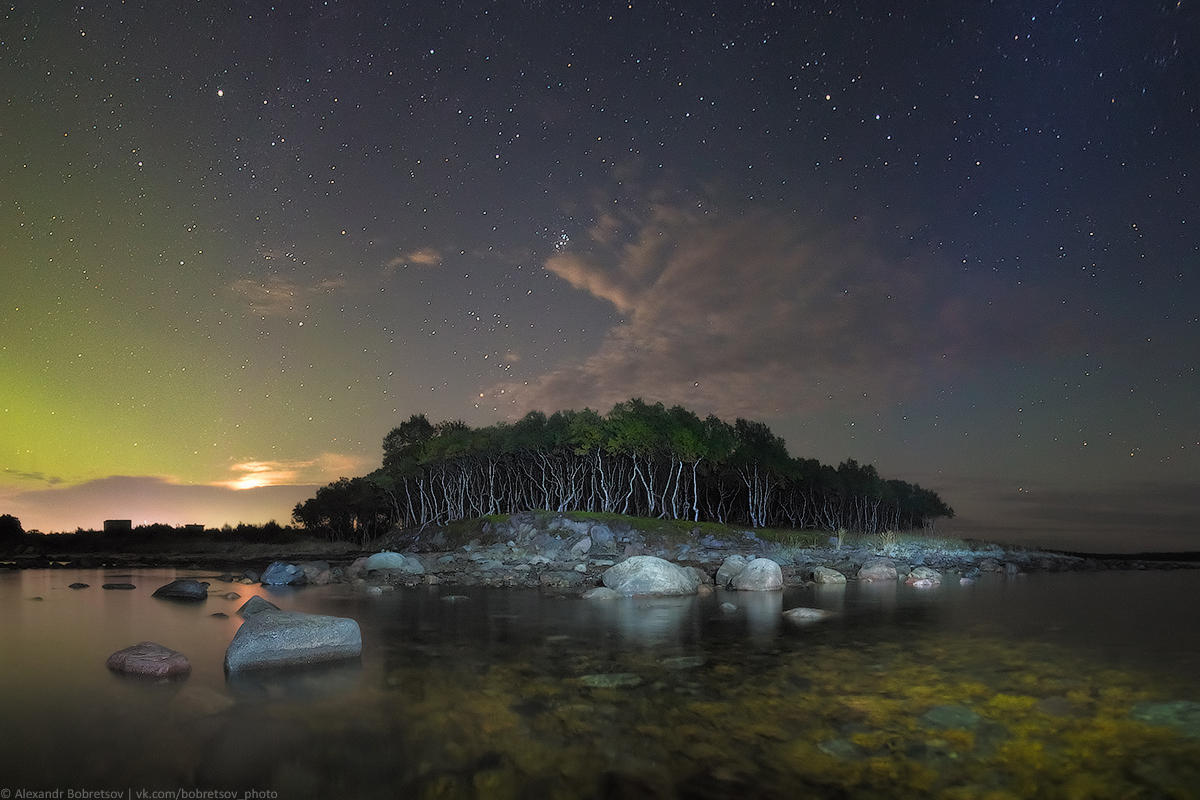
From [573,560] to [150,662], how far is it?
2822 cm

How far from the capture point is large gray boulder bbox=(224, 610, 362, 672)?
35.1ft

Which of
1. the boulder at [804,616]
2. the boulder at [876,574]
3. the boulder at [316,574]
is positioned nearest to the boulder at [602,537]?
the boulder at [876,574]

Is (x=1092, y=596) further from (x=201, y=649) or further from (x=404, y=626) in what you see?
(x=201, y=649)

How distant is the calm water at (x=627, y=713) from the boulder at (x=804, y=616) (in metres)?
0.62

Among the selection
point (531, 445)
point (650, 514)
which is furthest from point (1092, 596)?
point (531, 445)

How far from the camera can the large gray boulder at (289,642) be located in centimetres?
1070

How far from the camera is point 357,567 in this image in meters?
32.1

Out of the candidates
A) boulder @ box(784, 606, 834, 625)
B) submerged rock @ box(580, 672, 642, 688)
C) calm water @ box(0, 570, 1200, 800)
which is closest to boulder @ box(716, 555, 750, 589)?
boulder @ box(784, 606, 834, 625)

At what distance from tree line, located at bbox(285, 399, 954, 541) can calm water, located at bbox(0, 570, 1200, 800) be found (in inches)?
1757

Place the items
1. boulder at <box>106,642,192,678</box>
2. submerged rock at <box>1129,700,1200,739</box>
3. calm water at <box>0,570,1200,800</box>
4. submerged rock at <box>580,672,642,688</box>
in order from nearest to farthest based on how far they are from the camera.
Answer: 1. calm water at <box>0,570,1200,800</box>
2. submerged rock at <box>1129,700,1200,739</box>
3. submerged rock at <box>580,672,642,688</box>
4. boulder at <box>106,642,192,678</box>

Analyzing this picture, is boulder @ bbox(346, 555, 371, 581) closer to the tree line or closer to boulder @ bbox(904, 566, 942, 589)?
boulder @ bbox(904, 566, 942, 589)

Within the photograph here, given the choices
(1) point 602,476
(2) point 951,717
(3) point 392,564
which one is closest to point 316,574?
(3) point 392,564

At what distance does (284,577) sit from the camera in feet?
93.5

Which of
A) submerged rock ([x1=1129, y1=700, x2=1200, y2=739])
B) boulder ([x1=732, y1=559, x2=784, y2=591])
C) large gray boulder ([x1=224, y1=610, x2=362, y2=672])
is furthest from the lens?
boulder ([x1=732, y1=559, x2=784, y2=591])
